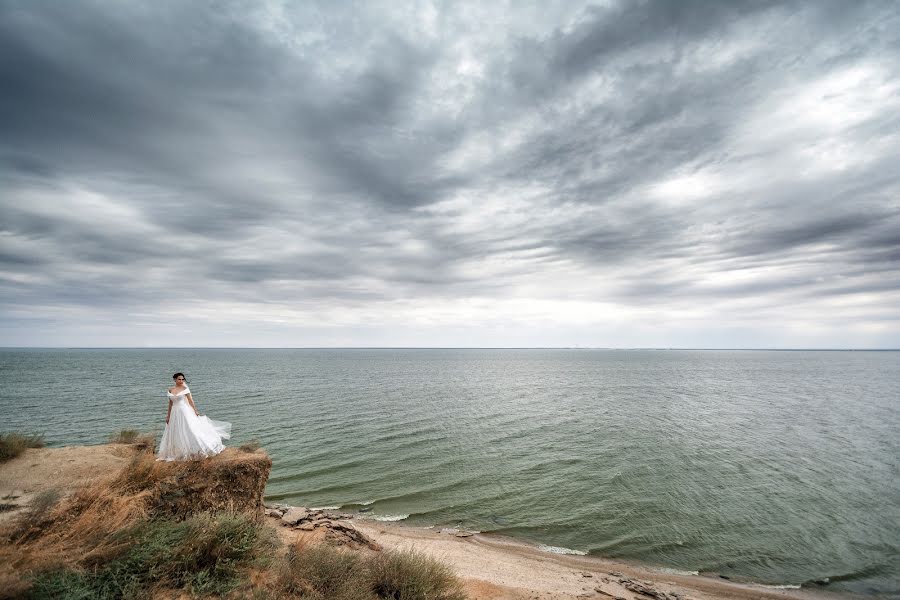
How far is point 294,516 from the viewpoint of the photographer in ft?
48.3

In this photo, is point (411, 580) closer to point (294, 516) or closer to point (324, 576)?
point (324, 576)

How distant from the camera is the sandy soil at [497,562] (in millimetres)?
11148

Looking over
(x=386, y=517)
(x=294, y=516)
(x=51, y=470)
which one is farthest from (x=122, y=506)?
(x=386, y=517)

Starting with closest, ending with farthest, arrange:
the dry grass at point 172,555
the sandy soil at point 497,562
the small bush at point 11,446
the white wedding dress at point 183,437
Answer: the dry grass at point 172,555 < the sandy soil at point 497,562 < the white wedding dress at point 183,437 < the small bush at point 11,446

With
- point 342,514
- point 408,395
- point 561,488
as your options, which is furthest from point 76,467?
point 408,395

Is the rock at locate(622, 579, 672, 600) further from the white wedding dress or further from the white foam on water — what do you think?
the white wedding dress

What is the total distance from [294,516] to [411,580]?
309 inches

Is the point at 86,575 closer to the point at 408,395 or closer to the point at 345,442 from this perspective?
the point at 345,442

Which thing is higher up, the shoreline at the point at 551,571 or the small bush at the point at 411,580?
the small bush at the point at 411,580

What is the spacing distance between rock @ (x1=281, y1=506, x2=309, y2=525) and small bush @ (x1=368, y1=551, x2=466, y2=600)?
6097 mm

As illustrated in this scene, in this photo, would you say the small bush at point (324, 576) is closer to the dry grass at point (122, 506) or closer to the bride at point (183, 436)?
the dry grass at point (122, 506)

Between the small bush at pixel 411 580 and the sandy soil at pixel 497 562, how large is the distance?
0.70 metres

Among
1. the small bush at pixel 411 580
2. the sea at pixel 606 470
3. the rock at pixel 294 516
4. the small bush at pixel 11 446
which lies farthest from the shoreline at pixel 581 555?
the small bush at pixel 11 446

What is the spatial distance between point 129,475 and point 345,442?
1940 centimetres
